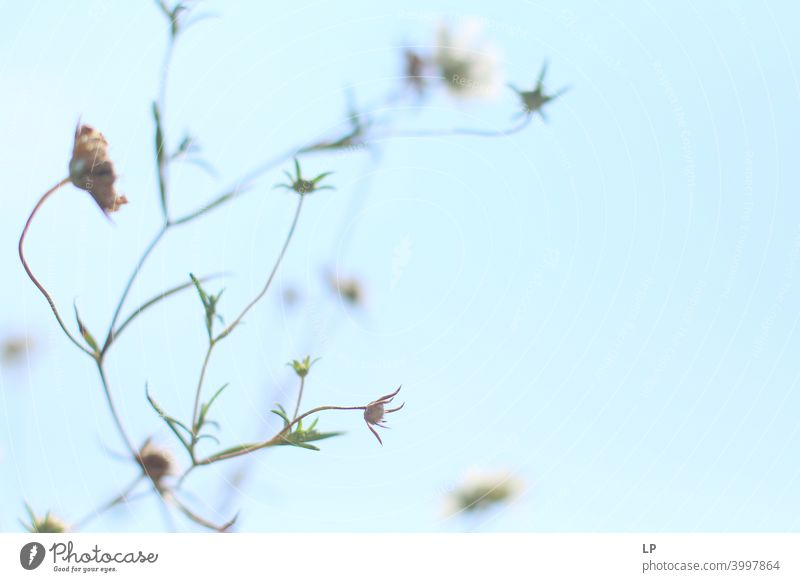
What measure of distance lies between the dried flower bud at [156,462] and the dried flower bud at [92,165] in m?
0.23

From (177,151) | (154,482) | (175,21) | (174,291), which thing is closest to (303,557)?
(154,482)

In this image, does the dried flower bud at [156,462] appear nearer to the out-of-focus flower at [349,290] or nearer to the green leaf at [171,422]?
the green leaf at [171,422]

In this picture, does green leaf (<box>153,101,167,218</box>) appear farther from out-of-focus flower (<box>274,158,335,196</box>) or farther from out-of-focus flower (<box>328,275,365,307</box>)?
out-of-focus flower (<box>328,275,365,307</box>)

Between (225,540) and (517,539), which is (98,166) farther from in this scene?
(517,539)

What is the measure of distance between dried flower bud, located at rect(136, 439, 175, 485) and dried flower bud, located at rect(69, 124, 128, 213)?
0.75 ft

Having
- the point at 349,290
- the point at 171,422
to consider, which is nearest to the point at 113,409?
the point at 171,422

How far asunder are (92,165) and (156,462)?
0.88 ft

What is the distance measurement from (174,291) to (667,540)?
0.58 meters

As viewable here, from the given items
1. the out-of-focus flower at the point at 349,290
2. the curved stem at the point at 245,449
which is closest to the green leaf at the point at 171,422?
the curved stem at the point at 245,449

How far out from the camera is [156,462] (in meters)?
0.64

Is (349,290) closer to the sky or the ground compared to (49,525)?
closer to the sky

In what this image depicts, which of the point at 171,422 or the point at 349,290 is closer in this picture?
the point at 171,422

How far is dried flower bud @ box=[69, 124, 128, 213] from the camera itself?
1.84ft

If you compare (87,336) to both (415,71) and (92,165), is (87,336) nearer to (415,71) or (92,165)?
(92,165)
